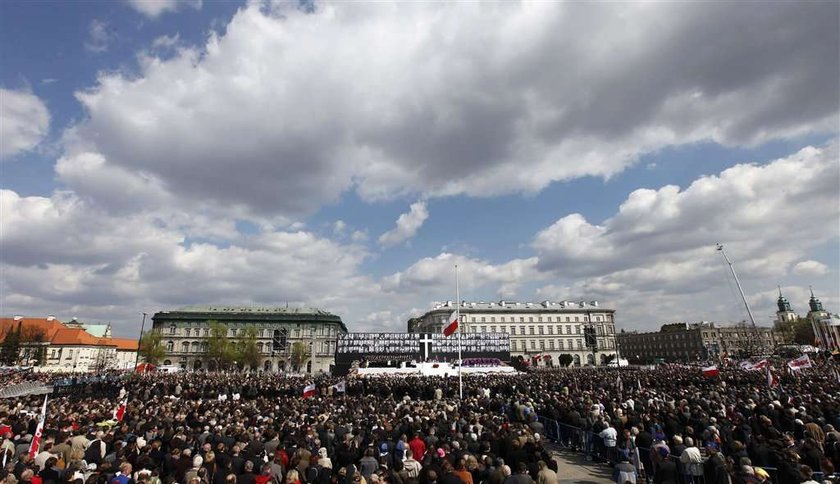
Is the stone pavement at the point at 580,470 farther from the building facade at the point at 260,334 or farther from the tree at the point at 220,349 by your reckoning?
the building facade at the point at 260,334

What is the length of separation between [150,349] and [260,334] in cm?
2570

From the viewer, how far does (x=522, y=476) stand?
305 inches

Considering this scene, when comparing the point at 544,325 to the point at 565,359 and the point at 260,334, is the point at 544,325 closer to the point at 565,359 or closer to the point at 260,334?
the point at 565,359

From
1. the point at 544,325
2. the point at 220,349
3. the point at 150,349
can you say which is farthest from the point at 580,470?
the point at 544,325

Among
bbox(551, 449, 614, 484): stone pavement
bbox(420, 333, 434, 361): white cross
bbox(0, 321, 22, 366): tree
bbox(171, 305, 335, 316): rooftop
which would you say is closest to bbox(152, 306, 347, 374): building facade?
bbox(171, 305, 335, 316): rooftop

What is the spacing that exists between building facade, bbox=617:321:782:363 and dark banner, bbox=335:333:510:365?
7318cm

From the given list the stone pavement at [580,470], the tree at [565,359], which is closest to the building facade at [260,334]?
the tree at [565,359]

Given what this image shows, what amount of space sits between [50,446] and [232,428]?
4.30 meters

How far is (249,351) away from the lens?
309 ft

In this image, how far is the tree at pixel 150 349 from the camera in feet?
282

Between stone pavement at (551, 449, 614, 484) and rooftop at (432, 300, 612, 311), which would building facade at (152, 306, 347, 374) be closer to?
rooftop at (432, 300, 612, 311)

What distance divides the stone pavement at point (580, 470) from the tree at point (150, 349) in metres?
89.1

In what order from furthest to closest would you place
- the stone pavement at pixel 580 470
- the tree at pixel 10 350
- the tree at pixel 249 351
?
1. the tree at pixel 249 351
2. the tree at pixel 10 350
3. the stone pavement at pixel 580 470

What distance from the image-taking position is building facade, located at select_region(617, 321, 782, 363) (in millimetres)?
128875
